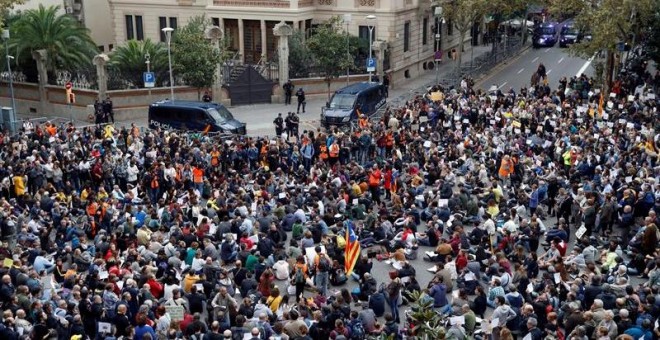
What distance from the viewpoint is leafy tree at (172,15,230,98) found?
42906 millimetres

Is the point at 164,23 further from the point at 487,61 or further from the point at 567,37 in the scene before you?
the point at 567,37

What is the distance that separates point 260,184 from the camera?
2817cm

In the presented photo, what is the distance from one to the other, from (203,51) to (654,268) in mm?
27496

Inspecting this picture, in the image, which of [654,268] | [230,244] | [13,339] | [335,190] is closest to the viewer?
[13,339]

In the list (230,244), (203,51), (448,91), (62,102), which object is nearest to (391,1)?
(448,91)

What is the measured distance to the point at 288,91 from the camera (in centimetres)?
4606

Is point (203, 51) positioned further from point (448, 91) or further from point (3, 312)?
point (3, 312)

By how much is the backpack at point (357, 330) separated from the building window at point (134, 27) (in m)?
42.8

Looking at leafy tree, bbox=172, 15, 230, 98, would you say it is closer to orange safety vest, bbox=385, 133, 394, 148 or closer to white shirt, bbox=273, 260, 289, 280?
orange safety vest, bbox=385, 133, 394, 148

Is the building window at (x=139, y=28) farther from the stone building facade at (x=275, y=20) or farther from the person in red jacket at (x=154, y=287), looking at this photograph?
the person in red jacket at (x=154, y=287)

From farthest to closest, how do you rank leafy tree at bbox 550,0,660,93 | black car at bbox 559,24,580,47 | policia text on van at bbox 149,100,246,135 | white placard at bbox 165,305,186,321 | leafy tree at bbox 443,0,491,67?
black car at bbox 559,24,580,47 < leafy tree at bbox 443,0,491,67 < leafy tree at bbox 550,0,660,93 < policia text on van at bbox 149,100,246,135 < white placard at bbox 165,305,186,321

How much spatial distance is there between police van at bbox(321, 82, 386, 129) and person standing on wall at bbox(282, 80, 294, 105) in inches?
202

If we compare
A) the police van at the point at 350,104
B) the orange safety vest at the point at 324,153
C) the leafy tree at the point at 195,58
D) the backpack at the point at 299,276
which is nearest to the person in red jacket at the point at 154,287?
the backpack at the point at 299,276

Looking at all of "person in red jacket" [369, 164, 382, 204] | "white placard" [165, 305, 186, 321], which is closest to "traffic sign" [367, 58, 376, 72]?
"person in red jacket" [369, 164, 382, 204]
